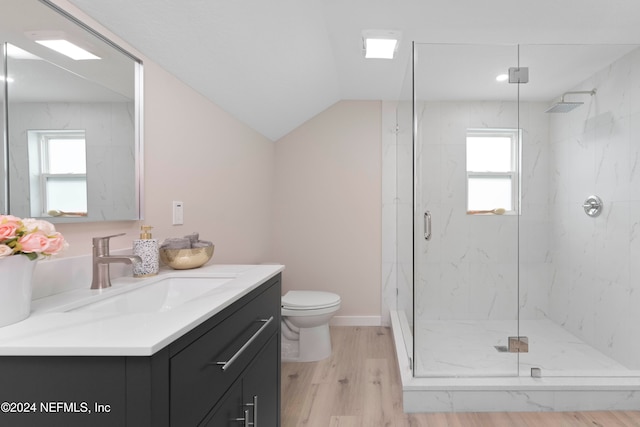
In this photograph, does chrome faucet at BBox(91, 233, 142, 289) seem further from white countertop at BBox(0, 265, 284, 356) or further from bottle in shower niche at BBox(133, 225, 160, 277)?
bottle in shower niche at BBox(133, 225, 160, 277)

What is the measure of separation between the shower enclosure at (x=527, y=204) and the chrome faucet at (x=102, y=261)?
1.71m

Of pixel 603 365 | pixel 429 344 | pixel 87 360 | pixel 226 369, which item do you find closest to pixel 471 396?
pixel 429 344

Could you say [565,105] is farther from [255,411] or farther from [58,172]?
[58,172]

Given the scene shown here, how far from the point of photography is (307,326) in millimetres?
2643

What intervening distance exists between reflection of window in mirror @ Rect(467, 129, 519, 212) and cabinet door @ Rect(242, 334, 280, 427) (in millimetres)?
1635

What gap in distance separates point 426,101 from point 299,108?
1.16 m

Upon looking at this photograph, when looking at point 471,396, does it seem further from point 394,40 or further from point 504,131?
point 394,40

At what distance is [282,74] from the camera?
2379 mm

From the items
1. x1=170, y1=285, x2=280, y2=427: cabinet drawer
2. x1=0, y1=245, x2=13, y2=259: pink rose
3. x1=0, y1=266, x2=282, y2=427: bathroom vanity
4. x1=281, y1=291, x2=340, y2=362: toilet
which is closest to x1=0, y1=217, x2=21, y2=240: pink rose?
x1=0, y1=245, x2=13, y2=259: pink rose

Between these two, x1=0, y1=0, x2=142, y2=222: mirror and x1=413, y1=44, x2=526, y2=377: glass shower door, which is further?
x1=413, y1=44, x2=526, y2=377: glass shower door

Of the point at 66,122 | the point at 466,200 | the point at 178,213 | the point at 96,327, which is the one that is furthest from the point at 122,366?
the point at 466,200

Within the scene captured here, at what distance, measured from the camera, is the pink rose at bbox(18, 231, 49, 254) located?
76cm

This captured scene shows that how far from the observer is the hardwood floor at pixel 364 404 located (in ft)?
6.20

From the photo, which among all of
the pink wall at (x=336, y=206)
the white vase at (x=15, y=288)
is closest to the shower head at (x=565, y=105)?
the pink wall at (x=336, y=206)
